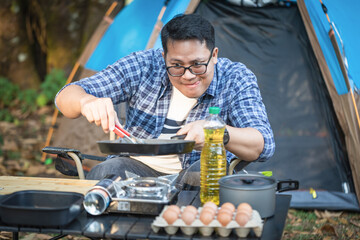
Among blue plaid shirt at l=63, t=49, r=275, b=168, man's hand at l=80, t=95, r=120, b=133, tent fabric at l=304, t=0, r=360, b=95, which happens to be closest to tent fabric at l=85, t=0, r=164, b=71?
blue plaid shirt at l=63, t=49, r=275, b=168

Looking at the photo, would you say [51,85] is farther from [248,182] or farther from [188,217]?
[188,217]

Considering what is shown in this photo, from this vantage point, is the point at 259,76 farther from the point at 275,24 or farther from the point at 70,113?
the point at 70,113

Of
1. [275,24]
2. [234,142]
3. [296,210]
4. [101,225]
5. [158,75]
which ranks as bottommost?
[296,210]

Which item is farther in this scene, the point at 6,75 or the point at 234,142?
the point at 6,75

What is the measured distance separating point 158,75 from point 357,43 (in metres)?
1.75

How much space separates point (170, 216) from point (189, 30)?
1121 millimetres

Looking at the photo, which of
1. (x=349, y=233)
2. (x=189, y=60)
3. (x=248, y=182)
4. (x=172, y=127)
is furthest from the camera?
(x=349, y=233)

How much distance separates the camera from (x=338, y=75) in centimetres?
389

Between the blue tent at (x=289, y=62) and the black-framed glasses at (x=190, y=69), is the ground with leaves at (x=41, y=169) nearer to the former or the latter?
the blue tent at (x=289, y=62)

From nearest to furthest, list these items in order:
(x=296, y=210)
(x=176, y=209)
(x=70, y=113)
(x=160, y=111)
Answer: (x=176, y=209) < (x=70, y=113) < (x=160, y=111) < (x=296, y=210)

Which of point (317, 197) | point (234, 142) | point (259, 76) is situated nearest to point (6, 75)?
point (259, 76)

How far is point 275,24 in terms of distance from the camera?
4.13 m

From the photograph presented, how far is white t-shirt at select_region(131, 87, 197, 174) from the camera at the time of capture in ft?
9.10

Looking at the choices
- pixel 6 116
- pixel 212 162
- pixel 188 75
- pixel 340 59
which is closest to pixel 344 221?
pixel 340 59
